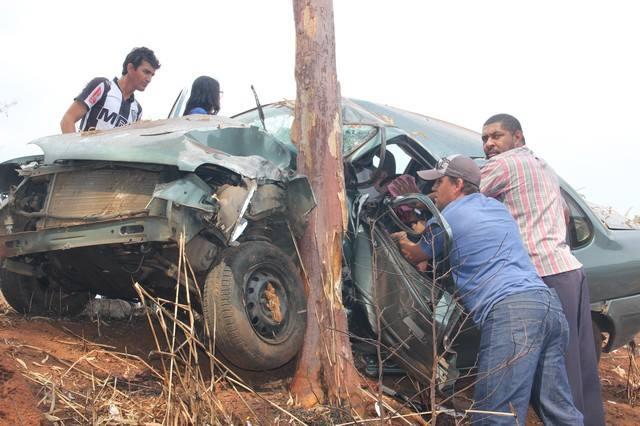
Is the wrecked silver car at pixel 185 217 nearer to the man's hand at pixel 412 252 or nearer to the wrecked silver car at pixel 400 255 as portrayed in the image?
the wrecked silver car at pixel 400 255

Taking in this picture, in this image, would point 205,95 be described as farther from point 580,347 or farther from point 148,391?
point 580,347

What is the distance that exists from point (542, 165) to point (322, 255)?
59.0 inches

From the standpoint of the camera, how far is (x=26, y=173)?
13.9ft

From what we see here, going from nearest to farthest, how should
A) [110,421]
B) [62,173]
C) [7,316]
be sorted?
[110,421], [62,173], [7,316]

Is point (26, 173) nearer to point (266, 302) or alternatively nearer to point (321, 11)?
point (266, 302)

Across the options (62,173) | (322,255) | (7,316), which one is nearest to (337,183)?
(322,255)

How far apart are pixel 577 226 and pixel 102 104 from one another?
148 inches

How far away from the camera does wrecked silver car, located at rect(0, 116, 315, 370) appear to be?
3588 millimetres

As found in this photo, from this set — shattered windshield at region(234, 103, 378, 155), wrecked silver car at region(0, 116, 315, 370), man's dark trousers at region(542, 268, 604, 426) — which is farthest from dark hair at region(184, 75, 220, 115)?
man's dark trousers at region(542, 268, 604, 426)

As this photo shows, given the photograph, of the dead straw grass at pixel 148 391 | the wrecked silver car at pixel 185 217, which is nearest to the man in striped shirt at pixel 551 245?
the wrecked silver car at pixel 185 217

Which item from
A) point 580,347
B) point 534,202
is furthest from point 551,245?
point 580,347

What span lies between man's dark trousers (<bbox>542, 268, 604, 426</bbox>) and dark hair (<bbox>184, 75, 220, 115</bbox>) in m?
2.65

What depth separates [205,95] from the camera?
506 centimetres

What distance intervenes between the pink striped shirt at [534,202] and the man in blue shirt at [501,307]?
290 millimetres
